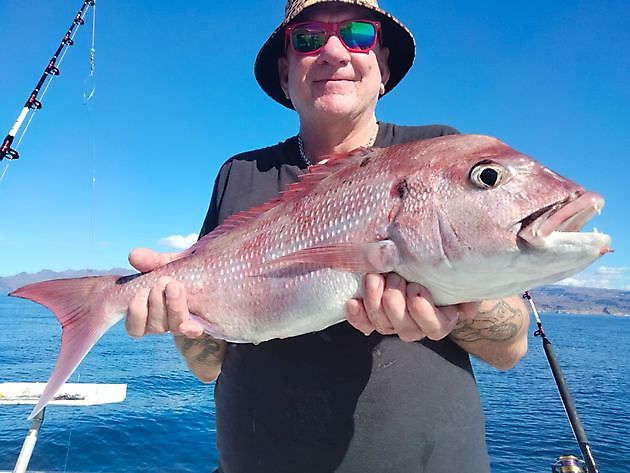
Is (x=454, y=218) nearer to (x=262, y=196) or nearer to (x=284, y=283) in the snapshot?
(x=284, y=283)

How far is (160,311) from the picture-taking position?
2404 mm

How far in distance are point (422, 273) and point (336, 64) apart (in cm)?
160

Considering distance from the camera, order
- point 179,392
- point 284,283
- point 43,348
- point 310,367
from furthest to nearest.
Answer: point 43,348, point 179,392, point 310,367, point 284,283

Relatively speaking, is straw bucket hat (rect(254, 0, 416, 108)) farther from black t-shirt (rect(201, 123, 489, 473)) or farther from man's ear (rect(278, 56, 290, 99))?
black t-shirt (rect(201, 123, 489, 473))

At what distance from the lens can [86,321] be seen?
2.54 m

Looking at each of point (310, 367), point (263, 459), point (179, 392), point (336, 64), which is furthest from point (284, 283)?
point (179, 392)

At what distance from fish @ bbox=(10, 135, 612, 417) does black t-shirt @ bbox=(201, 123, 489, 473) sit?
353 mm

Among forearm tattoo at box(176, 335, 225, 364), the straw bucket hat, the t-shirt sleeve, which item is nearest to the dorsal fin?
the t-shirt sleeve

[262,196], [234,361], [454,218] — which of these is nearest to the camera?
[454,218]

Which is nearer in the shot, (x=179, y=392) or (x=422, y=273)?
(x=422, y=273)

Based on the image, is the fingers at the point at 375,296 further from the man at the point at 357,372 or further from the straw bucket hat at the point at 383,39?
the straw bucket hat at the point at 383,39

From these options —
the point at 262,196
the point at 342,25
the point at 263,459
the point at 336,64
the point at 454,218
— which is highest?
the point at 342,25

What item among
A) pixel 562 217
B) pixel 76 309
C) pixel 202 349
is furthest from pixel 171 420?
pixel 562 217

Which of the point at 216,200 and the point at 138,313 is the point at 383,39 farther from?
the point at 138,313
